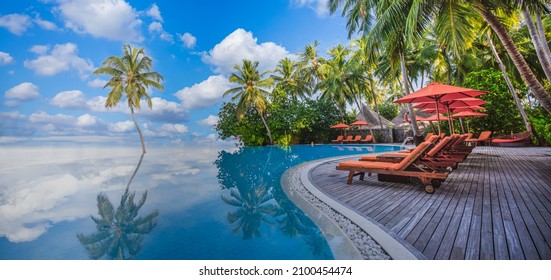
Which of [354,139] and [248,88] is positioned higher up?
[248,88]

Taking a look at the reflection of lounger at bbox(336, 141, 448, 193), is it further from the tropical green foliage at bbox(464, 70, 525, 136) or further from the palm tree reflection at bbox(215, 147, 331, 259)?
the tropical green foliage at bbox(464, 70, 525, 136)

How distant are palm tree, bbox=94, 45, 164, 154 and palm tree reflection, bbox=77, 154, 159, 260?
16820mm

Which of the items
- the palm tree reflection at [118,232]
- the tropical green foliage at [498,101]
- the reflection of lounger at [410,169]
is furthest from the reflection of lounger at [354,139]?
the palm tree reflection at [118,232]

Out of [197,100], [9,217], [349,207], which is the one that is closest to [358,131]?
[197,100]

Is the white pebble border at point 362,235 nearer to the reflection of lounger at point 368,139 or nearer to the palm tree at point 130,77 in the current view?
the reflection of lounger at point 368,139

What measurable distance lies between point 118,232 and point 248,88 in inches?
765

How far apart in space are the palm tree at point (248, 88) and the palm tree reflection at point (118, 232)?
1770 cm

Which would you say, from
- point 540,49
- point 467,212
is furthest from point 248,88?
point 467,212

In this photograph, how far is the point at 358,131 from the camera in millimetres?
23969

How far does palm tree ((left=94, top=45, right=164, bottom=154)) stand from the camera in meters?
18.4

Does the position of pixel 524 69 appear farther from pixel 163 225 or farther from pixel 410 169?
pixel 163 225

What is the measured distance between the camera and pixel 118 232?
3270 mm
